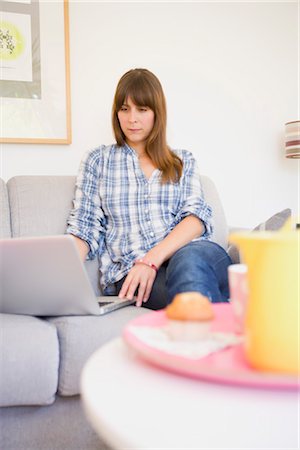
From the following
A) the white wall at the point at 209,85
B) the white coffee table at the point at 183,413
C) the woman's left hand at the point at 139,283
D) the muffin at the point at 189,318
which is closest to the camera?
the white coffee table at the point at 183,413

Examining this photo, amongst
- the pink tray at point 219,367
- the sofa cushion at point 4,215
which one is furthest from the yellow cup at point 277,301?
the sofa cushion at point 4,215

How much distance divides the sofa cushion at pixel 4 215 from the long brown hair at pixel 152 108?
44 cm

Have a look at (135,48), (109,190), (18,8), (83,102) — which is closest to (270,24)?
(135,48)

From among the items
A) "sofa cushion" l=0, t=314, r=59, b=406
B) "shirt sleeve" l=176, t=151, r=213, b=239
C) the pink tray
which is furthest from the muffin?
"shirt sleeve" l=176, t=151, r=213, b=239

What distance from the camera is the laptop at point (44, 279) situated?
92 centimetres

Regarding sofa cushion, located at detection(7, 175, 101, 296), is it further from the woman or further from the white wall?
the white wall

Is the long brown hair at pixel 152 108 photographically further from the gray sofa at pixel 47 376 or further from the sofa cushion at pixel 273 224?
the gray sofa at pixel 47 376

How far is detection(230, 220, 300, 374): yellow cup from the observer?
19.6 inches

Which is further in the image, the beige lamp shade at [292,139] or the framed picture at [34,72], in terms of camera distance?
the beige lamp shade at [292,139]

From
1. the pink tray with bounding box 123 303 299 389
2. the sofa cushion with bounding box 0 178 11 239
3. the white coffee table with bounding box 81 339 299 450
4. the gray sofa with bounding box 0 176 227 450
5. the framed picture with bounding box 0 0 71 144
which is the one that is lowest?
the gray sofa with bounding box 0 176 227 450

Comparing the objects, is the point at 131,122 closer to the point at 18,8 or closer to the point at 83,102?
the point at 83,102

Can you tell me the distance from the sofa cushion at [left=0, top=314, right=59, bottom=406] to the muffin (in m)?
0.53

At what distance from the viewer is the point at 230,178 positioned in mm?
2422

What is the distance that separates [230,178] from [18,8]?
1.22 meters
